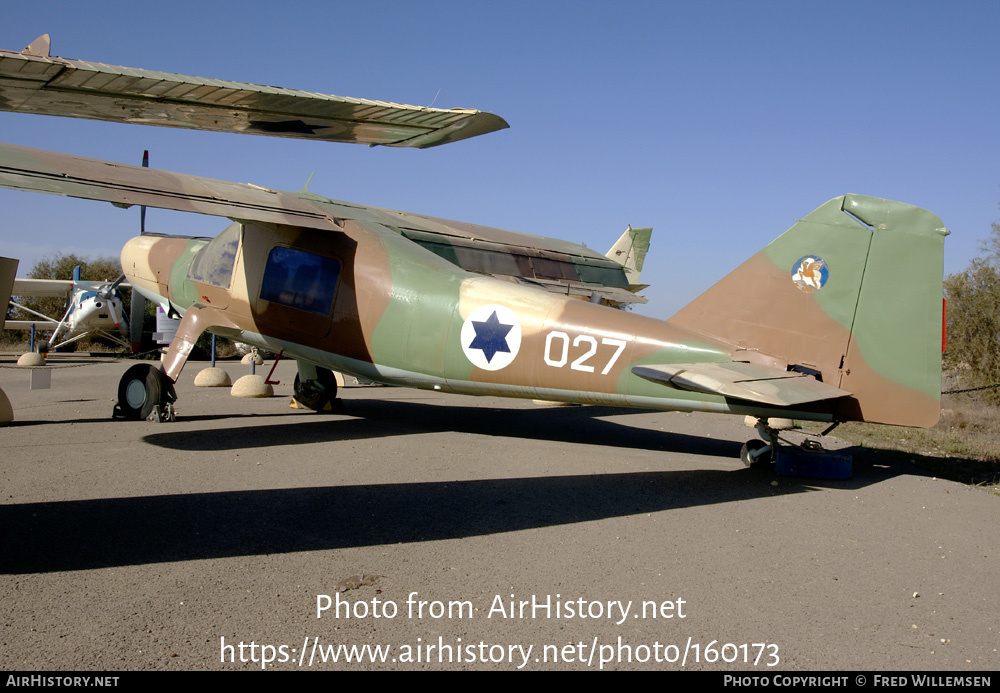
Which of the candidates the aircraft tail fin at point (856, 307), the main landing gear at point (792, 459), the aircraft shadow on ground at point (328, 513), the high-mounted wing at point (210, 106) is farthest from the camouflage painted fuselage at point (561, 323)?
the high-mounted wing at point (210, 106)

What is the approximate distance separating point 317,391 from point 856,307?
850cm

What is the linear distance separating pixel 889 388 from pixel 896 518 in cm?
139

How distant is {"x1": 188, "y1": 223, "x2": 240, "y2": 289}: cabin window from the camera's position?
1043 centimetres

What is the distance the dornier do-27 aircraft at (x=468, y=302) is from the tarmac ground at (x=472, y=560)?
1061mm

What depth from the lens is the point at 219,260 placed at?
10.6 metres

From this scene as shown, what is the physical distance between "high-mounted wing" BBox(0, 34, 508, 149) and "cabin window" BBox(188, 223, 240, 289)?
2921mm

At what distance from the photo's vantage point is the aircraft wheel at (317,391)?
11.8m

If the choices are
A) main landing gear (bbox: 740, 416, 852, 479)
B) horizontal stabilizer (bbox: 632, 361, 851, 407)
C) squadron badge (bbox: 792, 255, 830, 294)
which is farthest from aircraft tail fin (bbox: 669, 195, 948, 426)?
main landing gear (bbox: 740, 416, 852, 479)

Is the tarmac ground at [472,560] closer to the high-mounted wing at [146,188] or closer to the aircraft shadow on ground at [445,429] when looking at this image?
the aircraft shadow on ground at [445,429]

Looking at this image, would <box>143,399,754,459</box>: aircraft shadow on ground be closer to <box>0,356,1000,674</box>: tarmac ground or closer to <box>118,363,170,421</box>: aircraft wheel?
<box>0,356,1000,674</box>: tarmac ground

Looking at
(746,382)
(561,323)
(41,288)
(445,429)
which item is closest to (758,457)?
(746,382)
